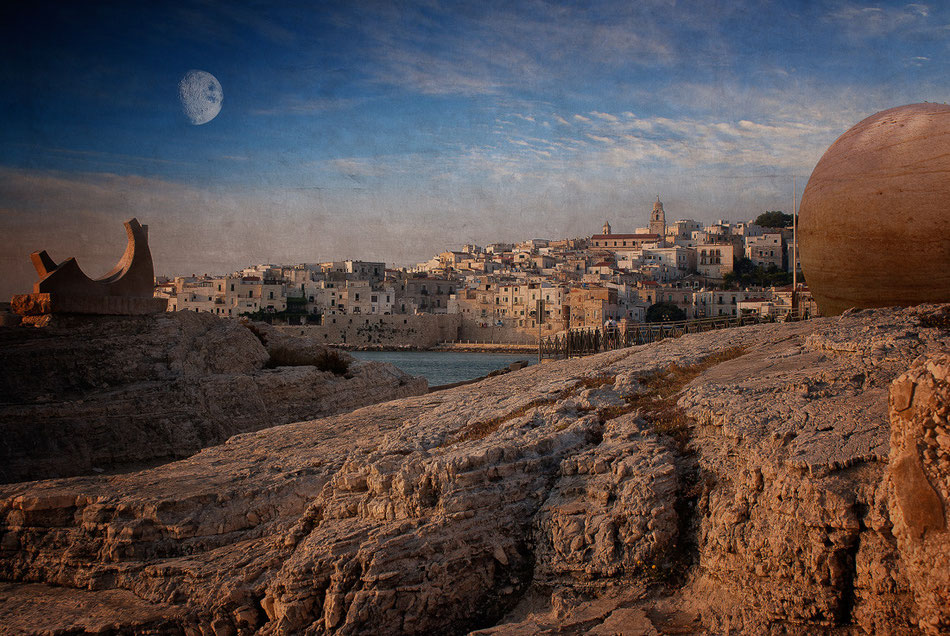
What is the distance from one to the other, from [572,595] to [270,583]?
113 inches

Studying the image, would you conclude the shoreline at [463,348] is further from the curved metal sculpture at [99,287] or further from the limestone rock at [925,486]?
the limestone rock at [925,486]

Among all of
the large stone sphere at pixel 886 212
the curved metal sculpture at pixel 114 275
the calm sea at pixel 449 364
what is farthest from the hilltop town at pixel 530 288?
the large stone sphere at pixel 886 212

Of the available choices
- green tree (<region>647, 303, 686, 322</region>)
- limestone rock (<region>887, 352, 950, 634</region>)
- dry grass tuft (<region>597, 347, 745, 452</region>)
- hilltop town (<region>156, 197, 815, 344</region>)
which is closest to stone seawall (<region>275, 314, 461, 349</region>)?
hilltop town (<region>156, 197, 815, 344</region>)

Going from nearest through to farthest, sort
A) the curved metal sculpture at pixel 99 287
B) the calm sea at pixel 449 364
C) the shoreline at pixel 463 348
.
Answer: the curved metal sculpture at pixel 99 287 < the calm sea at pixel 449 364 < the shoreline at pixel 463 348

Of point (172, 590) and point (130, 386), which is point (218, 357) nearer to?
point (130, 386)

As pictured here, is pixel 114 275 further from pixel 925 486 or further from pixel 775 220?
pixel 775 220

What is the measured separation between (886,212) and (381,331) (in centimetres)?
8370

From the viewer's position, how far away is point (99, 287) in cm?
1912

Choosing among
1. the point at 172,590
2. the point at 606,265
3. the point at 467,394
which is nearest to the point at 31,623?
the point at 172,590

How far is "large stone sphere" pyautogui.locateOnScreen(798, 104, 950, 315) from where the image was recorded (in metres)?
9.76

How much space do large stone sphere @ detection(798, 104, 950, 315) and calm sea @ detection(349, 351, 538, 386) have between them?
1230 inches

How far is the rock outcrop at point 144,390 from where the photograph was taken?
15.1 m

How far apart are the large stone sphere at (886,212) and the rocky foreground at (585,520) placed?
2.33 feet

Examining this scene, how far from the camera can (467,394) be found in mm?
12328
